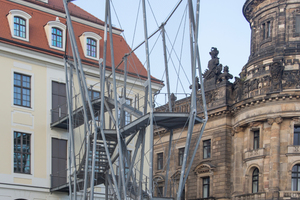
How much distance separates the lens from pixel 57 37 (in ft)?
98.7

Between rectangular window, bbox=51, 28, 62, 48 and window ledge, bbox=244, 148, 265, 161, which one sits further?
window ledge, bbox=244, 148, 265, 161

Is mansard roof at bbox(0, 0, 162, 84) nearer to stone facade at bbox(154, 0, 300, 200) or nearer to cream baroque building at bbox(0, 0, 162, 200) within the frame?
cream baroque building at bbox(0, 0, 162, 200)

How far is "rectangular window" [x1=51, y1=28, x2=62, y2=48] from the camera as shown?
2981 cm

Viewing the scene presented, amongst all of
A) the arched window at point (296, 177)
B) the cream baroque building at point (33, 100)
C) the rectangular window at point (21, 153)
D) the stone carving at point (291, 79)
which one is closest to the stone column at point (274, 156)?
the arched window at point (296, 177)

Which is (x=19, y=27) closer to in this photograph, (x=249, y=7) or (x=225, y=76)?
(x=225, y=76)

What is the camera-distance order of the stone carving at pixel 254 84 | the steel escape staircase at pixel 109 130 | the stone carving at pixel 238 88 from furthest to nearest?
the stone carving at pixel 238 88 < the stone carving at pixel 254 84 < the steel escape staircase at pixel 109 130

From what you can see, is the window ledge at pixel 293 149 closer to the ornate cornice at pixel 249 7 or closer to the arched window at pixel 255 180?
the arched window at pixel 255 180

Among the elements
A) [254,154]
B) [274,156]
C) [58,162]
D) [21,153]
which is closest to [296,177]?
[274,156]

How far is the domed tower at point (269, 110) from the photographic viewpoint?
146 ft

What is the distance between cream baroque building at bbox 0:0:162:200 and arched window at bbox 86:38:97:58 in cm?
109

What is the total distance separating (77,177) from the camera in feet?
83.8

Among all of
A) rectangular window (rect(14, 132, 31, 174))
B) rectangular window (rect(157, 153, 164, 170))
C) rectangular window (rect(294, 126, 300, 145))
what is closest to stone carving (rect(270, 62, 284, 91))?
rectangular window (rect(294, 126, 300, 145))

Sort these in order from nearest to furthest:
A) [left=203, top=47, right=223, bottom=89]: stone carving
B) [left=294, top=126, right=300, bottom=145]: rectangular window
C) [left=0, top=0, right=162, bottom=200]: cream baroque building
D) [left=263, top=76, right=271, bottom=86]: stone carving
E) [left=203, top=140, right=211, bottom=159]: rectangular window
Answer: [left=0, top=0, right=162, bottom=200]: cream baroque building < [left=294, top=126, right=300, bottom=145]: rectangular window < [left=263, top=76, right=271, bottom=86]: stone carving < [left=203, top=140, right=211, bottom=159]: rectangular window < [left=203, top=47, right=223, bottom=89]: stone carving

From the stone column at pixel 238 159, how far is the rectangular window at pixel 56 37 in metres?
22.6
